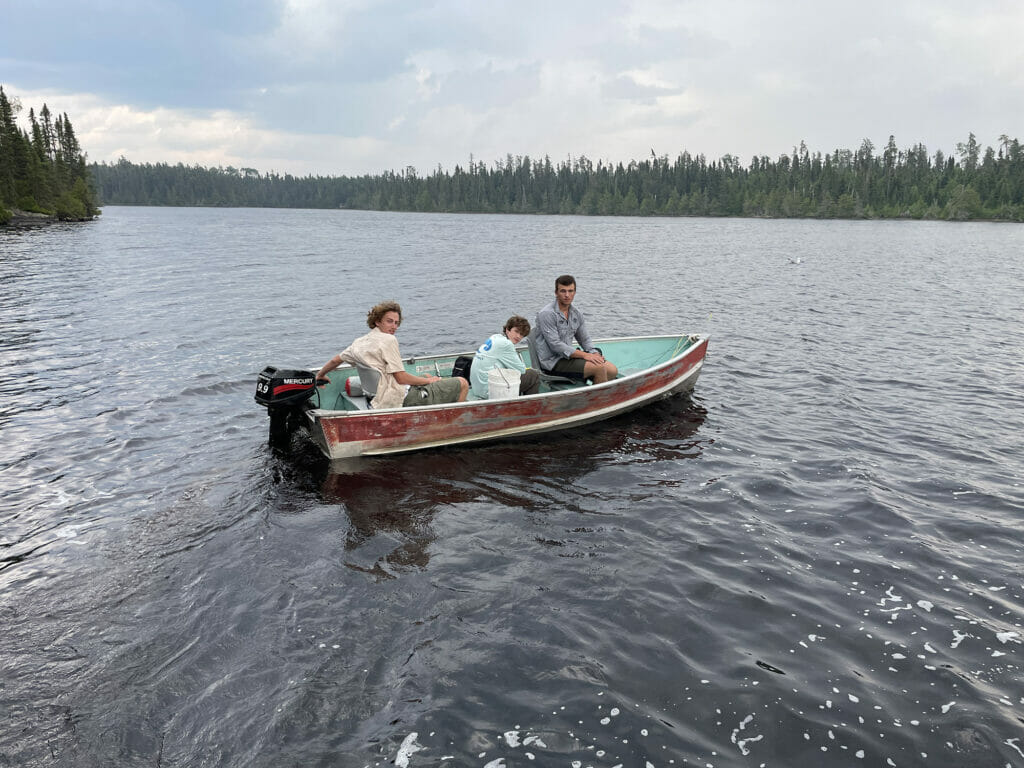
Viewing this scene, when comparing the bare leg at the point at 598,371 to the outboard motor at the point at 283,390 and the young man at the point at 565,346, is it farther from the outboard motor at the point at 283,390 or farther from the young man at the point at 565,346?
the outboard motor at the point at 283,390

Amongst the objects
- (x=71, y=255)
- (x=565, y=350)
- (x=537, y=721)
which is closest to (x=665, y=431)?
(x=565, y=350)

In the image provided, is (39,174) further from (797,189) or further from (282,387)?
(797,189)

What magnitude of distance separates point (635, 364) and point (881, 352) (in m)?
8.59

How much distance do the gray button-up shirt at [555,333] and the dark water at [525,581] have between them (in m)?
1.48

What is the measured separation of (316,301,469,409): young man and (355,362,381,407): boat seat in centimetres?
10

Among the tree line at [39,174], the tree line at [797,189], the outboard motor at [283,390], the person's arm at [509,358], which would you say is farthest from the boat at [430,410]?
the tree line at [797,189]

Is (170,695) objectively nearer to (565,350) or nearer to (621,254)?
(565,350)

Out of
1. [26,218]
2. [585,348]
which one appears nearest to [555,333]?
[585,348]

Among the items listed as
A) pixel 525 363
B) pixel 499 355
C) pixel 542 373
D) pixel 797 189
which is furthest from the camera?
pixel 797 189

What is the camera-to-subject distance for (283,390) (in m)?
9.19

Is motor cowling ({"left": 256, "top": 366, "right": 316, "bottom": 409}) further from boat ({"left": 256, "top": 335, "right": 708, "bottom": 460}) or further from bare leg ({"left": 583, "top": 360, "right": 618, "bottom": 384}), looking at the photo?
bare leg ({"left": 583, "top": 360, "right": 618, "bottom": 384})

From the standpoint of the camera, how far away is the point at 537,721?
4.83 meters

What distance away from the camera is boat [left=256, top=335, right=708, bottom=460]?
30.3ft

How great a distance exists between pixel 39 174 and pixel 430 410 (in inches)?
3463
